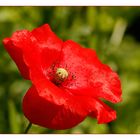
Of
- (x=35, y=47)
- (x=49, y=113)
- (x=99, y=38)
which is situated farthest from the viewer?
(x=99, y=38)

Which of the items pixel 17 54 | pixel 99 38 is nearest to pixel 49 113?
pixel 17 54

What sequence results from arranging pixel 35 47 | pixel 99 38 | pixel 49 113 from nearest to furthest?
pixel 49 113
pixel 35 47
pixel 99 38

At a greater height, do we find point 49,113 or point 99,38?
point 49,113

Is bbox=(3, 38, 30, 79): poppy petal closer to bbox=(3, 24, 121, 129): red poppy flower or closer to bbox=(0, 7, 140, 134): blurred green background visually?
bbox=(3, 24, 121, 129): red poppy flower

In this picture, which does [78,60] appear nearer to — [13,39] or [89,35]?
[13,39]

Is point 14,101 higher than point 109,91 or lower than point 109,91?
lower

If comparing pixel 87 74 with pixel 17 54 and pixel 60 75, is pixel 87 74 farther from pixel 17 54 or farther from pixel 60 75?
pixel 17 54
